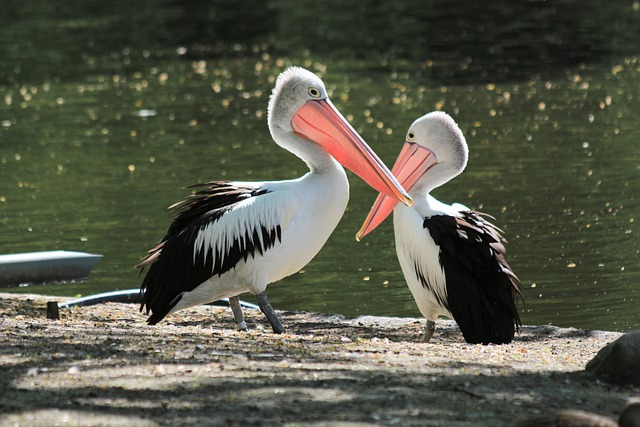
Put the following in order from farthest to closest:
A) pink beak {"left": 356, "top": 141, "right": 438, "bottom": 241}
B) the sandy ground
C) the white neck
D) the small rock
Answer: pink beak {"left": 356, "top": 141, "right": 438, "bottom": 241} → the white neck → the small rock → the sandy ground

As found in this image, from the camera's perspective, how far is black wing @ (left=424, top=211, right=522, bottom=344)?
612cm

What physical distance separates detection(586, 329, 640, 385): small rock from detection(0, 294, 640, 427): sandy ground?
0.05 metres

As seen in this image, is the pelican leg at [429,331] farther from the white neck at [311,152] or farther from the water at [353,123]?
the water at [353,123]

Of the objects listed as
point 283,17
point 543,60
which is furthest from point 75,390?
point 283,17

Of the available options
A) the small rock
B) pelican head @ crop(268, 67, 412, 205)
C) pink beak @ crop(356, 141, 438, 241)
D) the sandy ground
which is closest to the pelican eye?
pelican head @ crop(268, 67, 412, 205)

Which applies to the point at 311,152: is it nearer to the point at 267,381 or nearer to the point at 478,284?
the point at 478,284

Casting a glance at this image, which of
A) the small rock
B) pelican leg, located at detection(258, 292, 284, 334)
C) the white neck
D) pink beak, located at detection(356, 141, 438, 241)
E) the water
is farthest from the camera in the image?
the water

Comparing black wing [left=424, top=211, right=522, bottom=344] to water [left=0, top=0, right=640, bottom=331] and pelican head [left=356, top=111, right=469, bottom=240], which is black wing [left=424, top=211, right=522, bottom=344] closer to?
pelican head [left=356, top=111, right=469, bottom=240]

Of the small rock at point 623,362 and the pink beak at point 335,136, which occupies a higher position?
the pink beak at point 335,136

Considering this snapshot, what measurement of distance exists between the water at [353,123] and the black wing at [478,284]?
4.50 feet

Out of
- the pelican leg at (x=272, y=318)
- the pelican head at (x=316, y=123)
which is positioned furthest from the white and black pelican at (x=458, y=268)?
the pelican leg at (x=272, y=318)

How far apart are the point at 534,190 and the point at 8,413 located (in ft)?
25.3

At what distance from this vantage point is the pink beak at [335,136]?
672 centimetres

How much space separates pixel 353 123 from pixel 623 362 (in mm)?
10194
